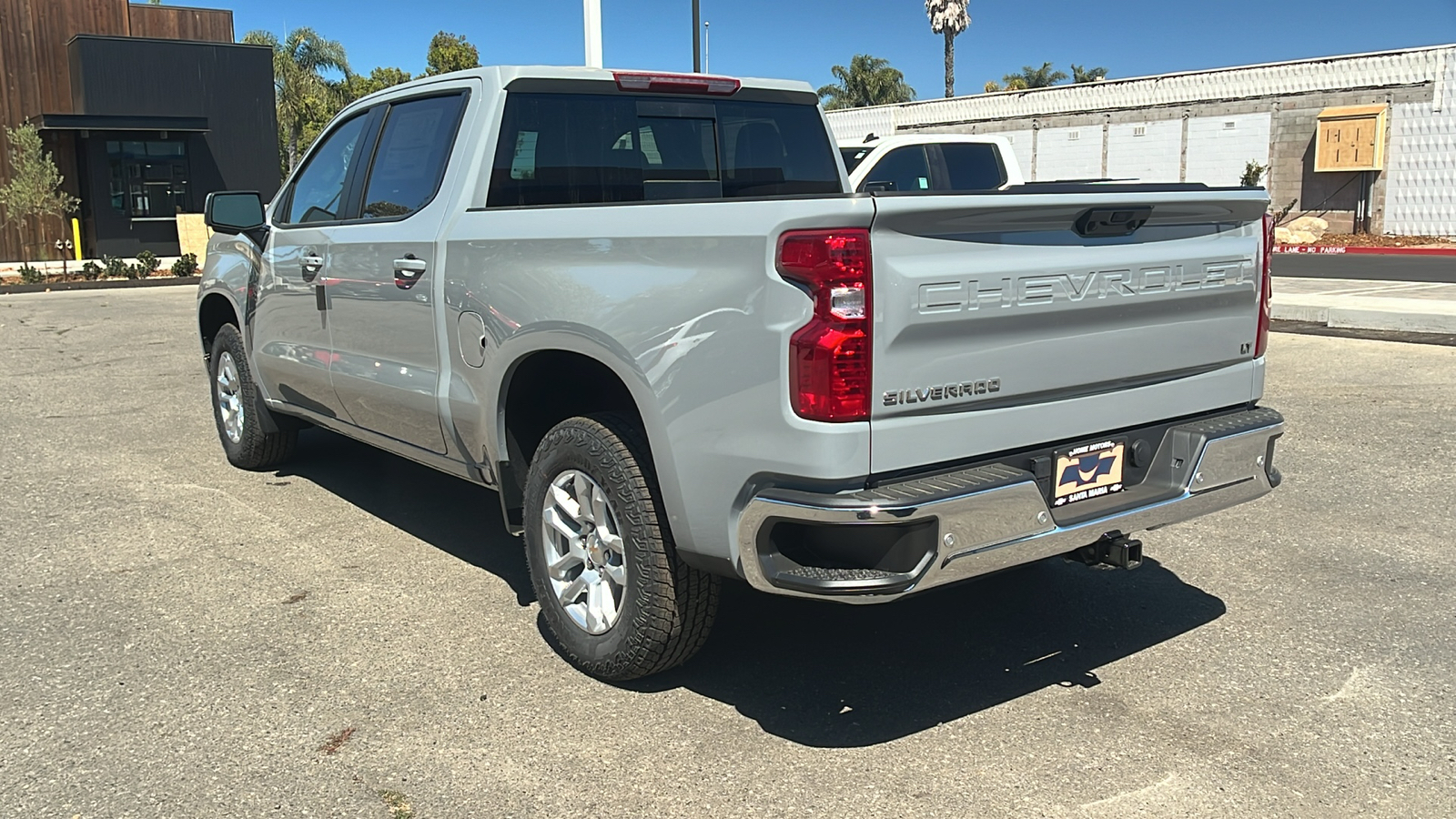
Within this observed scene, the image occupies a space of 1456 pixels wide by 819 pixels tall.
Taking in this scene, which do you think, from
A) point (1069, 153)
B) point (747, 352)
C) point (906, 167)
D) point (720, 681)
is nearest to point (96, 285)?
point (906, 167)

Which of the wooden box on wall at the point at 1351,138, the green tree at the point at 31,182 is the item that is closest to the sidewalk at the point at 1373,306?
the wooden box on wall at the point at 1351,138

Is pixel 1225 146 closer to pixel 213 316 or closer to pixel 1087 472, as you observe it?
pixel 213 316

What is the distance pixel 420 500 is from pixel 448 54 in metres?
44.9

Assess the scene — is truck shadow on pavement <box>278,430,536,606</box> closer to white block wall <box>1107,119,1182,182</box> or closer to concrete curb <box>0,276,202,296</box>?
concrete curb <box>0,276,202,296</box>

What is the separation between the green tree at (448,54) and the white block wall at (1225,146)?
27.0 meters

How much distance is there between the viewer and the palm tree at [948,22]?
55094 millimetres

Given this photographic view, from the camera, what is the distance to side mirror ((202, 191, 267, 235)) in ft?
19.1

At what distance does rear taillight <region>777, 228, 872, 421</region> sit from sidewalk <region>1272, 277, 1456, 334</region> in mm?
10410

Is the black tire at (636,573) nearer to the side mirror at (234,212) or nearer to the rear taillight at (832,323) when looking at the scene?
the rear taillight at (832,323)

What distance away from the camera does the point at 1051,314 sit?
3.36 m

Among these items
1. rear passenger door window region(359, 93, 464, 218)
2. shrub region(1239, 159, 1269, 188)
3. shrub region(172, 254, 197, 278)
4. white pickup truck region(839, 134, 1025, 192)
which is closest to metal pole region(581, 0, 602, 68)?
white pickup truck region(839, 134, 1025, 192)

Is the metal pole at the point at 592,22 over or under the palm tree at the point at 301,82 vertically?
under

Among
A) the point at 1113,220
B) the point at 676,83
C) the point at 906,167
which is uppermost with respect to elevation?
the point at 676,83

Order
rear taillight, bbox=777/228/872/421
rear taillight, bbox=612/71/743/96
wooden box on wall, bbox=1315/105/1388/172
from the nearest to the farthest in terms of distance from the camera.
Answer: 1. rear taillight, bbox=777/228/872/421
2. rear taillight, bbox=612/71/743/96
3. wooden box on wall, bbox=1315/105/1388/172
